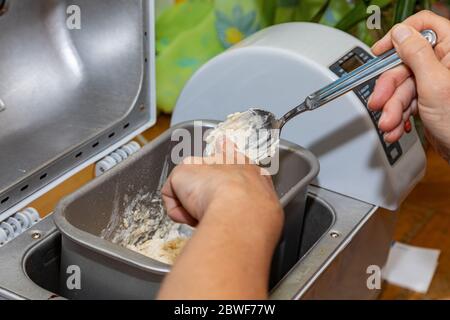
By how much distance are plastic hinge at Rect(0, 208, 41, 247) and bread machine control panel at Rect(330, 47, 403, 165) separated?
16.7 inches

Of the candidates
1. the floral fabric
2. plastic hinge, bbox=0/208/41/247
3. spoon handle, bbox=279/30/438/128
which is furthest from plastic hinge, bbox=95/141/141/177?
the floral fabric

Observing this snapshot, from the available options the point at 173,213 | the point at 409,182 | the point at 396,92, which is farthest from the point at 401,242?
the point at 173,213

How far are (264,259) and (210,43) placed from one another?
4.02ft

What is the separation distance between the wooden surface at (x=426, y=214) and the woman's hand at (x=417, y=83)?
43 cm

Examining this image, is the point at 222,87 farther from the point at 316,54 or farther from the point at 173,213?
the point at 173,213

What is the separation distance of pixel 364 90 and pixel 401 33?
15 cm

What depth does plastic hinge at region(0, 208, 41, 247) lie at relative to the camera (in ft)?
2.82

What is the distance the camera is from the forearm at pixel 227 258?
1.80ft

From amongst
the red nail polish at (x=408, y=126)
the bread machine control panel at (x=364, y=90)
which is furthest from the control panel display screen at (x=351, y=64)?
the red nail polish at (x=408, y=126)

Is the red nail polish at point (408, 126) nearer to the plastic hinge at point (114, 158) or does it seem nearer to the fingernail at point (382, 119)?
the fingernail at point (382, 119)
